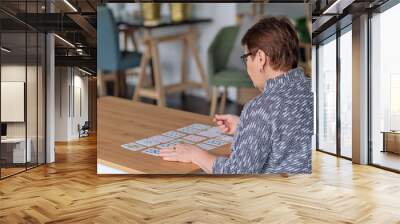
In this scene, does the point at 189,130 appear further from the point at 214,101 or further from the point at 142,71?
the point at 142,71

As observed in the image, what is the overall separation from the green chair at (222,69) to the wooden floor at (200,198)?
1.08 metres

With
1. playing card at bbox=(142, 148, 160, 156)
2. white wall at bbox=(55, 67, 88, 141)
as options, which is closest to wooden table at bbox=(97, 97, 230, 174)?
playing card at bbox=(142, 148, 160, 156)

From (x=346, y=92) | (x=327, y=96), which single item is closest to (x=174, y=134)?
(x=346, y=92)

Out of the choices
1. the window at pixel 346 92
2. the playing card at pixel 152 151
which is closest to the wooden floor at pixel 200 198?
the playing card at pixel 152 151

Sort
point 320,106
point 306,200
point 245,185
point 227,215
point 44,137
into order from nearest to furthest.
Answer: point 227,215 < point 306,200 < point 245,185 < point 44,137 < point 320,106

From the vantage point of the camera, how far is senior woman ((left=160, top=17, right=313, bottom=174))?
15.6 feet

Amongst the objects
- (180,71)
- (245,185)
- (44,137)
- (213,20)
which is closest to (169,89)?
(180,71)

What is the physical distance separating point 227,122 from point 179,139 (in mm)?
589

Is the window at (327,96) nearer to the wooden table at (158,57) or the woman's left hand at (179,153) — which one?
the wooden table at (158,57)

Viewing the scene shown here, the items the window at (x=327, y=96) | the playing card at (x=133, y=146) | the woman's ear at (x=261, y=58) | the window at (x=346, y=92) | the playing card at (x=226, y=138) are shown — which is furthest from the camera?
the window at (x=327, y=96)

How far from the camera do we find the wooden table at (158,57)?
5184 millimetres

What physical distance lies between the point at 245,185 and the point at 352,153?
11.4 ft

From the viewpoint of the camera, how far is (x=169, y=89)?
521cm

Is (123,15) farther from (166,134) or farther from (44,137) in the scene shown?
(44,137)
